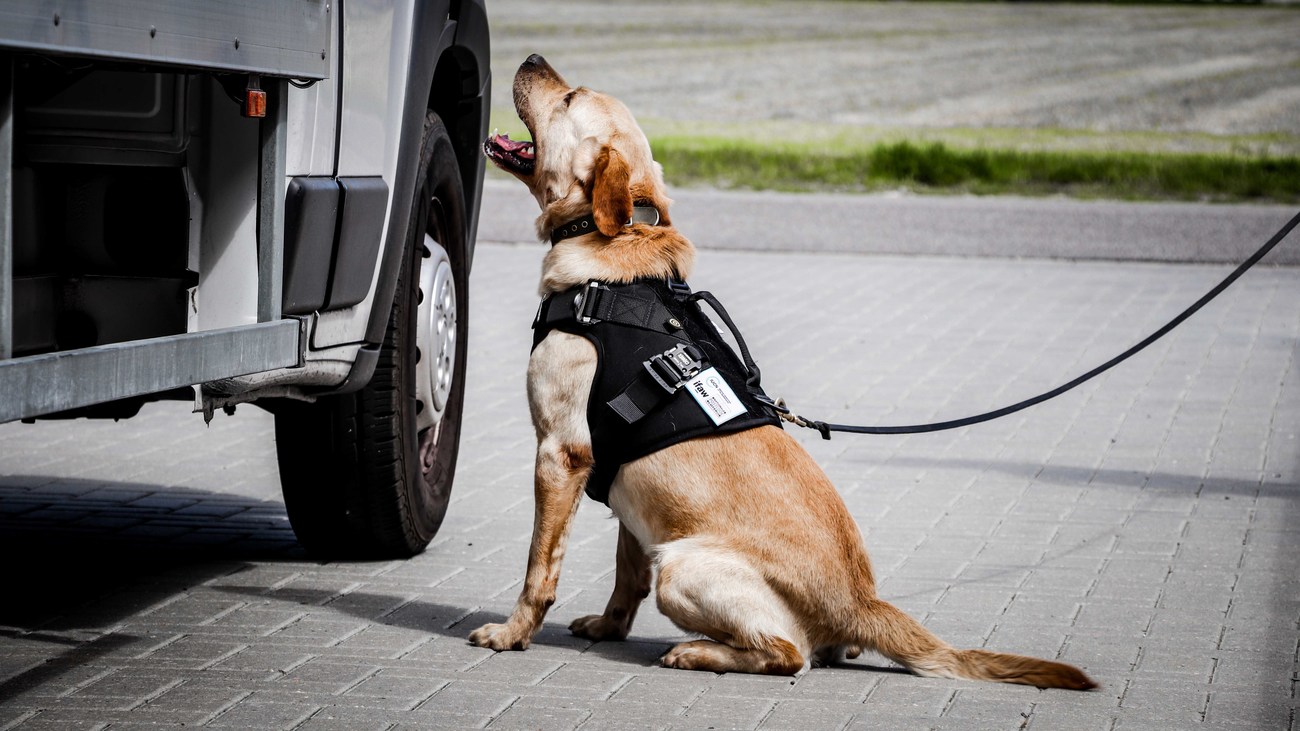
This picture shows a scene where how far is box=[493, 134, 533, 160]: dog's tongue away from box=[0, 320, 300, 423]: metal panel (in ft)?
2.54

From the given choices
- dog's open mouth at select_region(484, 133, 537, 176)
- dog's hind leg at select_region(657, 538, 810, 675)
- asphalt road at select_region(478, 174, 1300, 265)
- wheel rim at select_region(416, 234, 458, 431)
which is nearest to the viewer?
dog's hind leg at select_region(657, 538, 810, 675)

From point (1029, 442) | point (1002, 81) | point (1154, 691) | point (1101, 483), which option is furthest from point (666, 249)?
point (1002, 81)

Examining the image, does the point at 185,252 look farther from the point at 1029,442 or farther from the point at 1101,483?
the point at 1029,442

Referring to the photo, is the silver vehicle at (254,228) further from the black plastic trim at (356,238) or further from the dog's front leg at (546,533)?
the dog's front leg at (546,533)

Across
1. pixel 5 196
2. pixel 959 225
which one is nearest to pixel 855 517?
pixel 5 196

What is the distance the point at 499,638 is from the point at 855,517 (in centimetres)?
209

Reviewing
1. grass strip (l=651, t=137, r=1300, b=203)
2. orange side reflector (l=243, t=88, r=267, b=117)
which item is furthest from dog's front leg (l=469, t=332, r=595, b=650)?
grass strip (l=651, t=137, r=1300, b=203)

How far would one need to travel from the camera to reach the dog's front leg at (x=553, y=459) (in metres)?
4.13

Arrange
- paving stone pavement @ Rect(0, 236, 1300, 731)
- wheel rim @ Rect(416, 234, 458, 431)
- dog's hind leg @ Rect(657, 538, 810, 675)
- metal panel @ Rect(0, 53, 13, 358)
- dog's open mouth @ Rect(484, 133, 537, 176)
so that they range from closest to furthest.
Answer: metal panel @ Rect(0, 53, 13, 358) → paving stone pavement @ Rect(0, 236, 1300, 731) → dog's hind leg @ Rect(657, 538, 810, 675) → dog's open mouth @ Rect(484, 133, 537, 176) → wheel rim @ Rect(416, 234, 458, 431)

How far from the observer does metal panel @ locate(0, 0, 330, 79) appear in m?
2.75

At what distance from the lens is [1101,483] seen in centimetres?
649

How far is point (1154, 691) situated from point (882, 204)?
13.3m

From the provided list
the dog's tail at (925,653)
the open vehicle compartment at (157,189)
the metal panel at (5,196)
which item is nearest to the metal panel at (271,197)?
the open vehicle compartment at (157,189)

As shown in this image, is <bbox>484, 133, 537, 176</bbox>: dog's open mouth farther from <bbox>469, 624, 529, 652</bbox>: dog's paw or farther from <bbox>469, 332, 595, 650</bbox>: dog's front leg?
<bbox>469, 624, 529, 652</bbox>: dog's paw
